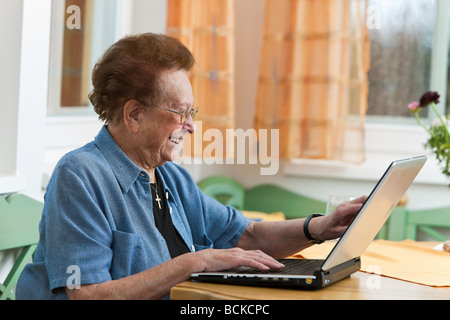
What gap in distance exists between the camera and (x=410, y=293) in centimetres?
125

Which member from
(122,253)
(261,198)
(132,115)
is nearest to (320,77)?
(261,198)

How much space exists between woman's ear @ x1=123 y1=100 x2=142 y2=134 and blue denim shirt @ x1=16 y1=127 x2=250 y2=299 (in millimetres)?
53

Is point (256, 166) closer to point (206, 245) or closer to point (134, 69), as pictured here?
point (206, 245)

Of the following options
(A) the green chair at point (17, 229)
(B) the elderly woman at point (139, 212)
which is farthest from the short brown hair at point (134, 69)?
(A) the green chair at point (17, 229)

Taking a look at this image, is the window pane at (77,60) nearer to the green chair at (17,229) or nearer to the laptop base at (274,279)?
the green chair at (17,229)

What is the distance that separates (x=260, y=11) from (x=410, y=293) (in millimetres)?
2301

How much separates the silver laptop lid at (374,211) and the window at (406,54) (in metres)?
1.97

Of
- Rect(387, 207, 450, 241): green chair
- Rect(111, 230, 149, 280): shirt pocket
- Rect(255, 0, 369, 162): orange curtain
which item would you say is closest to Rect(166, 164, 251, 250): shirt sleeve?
Rect(111, 230, 149, 280): shirt pocket

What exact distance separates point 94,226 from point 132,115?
32 cm

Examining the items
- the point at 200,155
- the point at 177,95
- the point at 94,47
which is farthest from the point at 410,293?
the point at 94,47

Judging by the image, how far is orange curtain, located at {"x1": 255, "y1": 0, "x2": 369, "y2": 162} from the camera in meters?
3.05
